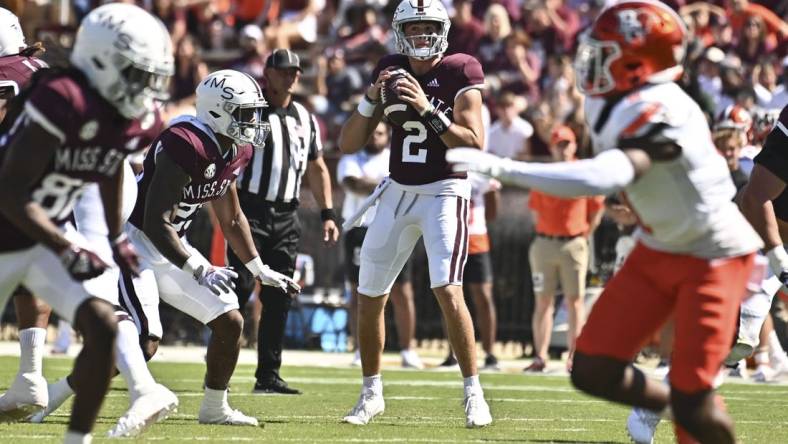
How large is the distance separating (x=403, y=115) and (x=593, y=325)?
2279mm

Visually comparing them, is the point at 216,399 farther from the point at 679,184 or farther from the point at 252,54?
the point at 252,54

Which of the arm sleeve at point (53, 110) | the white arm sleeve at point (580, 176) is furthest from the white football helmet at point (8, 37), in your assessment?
the white arm sleeve at point (580, 176)

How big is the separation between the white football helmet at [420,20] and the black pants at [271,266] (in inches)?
82.9

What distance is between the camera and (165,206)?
6281mm

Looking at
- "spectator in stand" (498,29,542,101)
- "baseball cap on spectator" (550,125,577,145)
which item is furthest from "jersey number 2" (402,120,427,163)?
"spectator in stand" (498,29,542,101)

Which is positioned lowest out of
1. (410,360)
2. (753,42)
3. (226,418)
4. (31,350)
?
(410,360)

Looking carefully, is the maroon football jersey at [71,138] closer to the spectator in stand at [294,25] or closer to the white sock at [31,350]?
the white sock at [31,350]

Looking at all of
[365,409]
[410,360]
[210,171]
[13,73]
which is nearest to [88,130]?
[210,171]

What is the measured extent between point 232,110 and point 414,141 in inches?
34.2

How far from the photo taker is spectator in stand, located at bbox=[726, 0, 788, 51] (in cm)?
1384

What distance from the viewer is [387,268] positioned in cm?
680

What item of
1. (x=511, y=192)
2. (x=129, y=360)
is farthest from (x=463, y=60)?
(x=511, y=192)

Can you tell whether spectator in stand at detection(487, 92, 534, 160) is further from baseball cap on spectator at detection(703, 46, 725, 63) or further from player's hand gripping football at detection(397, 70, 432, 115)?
player's hand gripping football at detection(397, 70, 432, 115)

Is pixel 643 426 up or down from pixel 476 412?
up
